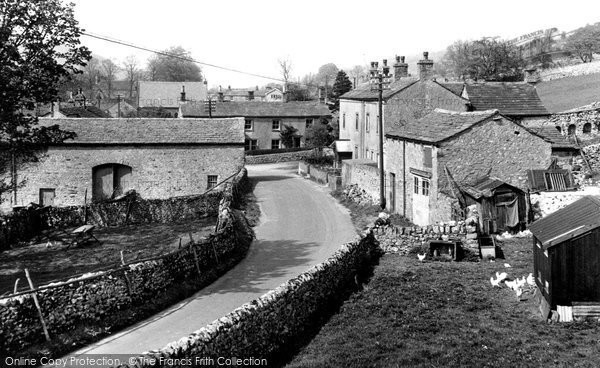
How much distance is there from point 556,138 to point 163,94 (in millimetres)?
73651

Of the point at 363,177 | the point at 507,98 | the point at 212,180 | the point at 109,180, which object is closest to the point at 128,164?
the point at 109,180

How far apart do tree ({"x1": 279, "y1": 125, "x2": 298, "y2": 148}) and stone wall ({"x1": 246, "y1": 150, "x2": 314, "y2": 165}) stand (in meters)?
3.31

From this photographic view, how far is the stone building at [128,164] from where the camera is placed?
39.9 metres

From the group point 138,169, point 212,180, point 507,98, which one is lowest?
point 212,180

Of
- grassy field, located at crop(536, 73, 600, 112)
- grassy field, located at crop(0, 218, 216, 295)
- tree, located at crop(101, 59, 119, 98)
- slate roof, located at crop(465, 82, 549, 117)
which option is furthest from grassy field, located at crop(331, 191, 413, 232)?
tree, located at crop(101, 59, 119, 98)

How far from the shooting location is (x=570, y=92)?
4572 centimetres

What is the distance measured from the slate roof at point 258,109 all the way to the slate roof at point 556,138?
38.2 m

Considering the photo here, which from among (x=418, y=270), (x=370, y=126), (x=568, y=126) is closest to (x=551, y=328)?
(x=418, y=270)

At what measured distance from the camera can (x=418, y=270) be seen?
21812mm

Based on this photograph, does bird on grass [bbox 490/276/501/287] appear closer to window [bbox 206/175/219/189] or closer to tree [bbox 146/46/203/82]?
window [bbox 206/175/219/189]

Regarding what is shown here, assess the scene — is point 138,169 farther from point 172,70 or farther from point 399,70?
point 172,70

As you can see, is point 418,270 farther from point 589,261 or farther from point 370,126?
point 370,126

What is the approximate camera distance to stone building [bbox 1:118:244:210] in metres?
39.9

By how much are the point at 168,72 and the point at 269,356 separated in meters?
136
